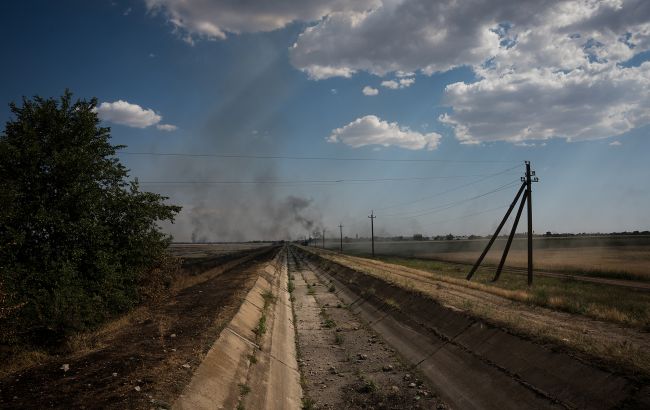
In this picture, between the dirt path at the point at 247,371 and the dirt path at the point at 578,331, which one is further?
the dirt path at the point at 578,331

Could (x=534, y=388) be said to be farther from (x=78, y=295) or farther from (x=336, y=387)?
(x=78, y=295)

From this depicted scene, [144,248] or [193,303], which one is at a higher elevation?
[144,248]

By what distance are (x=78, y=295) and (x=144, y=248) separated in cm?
603

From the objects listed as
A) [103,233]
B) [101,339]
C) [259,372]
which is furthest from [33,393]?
[103,233]

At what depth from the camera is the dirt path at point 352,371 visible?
40.1 feet

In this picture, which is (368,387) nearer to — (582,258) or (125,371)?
(125,371)

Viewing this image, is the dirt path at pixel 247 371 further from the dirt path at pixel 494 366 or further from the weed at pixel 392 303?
the weed at pixel 392 303

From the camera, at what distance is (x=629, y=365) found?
9273mm

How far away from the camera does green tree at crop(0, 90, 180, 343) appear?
1410 centimetres

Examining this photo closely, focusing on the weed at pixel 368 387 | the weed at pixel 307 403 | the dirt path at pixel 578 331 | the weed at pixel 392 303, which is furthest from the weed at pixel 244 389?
the weed at pixel 392 303

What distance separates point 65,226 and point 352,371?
41.2 feet

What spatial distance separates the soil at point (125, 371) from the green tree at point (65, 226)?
82.9 inches

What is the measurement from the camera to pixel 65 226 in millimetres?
16516

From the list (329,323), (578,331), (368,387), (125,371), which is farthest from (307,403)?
(329,323)
